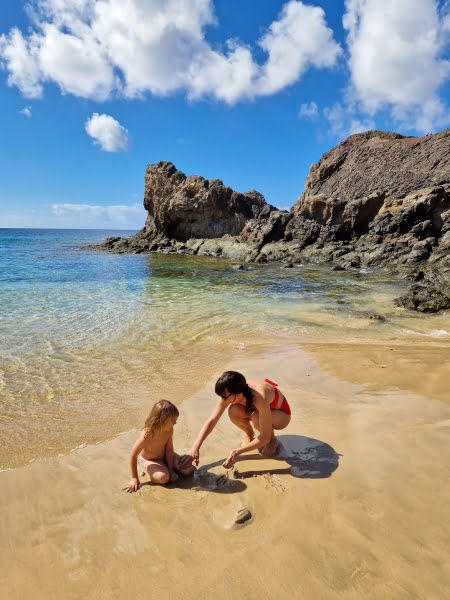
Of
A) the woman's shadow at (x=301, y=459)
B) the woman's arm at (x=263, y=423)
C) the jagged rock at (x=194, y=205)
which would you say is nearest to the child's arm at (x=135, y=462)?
the woman's shadow at (x=301, y=459)

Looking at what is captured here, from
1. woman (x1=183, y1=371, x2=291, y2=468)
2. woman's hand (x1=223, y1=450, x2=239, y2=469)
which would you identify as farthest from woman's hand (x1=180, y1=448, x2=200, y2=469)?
woman's hand (x1=223, y1=450, x2=239, y2=469)

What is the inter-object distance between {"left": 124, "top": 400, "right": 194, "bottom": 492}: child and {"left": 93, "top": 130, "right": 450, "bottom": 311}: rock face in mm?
15108

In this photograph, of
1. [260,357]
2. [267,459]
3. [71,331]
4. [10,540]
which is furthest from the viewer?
[71,331]

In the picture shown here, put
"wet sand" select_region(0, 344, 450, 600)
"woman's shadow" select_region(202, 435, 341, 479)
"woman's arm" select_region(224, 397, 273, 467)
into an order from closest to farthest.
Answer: "wet sand" select_region(0, 344, 450, 600) < "woman's shadow" select_region(202, 435, 341, 479) < "woman's arm" select_region(224, 397, 273, 467)

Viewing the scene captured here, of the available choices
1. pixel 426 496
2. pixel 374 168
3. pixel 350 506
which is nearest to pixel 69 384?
pixel 350 506

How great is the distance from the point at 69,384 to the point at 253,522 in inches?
171

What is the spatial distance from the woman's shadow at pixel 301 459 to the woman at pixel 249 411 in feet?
0.40

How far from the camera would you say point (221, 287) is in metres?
17.7

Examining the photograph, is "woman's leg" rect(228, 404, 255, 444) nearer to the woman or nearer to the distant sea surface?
the woman

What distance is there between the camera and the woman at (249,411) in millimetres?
3564

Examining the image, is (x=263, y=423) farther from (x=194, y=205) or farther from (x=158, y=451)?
(x=194, y=205)

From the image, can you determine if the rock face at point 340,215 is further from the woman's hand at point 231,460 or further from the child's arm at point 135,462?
the child's arm at point 135,462

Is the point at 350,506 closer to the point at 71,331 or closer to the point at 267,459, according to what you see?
the point at 267,459

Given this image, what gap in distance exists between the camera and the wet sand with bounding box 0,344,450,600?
2.35m
